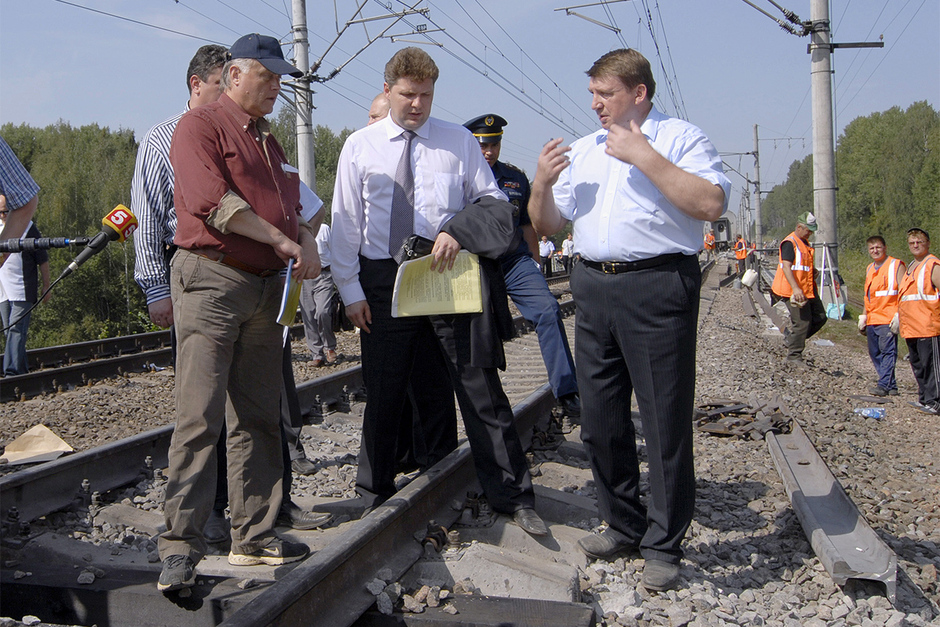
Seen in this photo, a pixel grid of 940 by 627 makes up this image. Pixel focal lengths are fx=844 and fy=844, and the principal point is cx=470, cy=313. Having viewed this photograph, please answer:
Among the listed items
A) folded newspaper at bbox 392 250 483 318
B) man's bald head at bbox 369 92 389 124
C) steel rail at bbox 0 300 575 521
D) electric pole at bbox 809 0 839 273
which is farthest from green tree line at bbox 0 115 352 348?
folded newspaper at bbox 392 250 483 318

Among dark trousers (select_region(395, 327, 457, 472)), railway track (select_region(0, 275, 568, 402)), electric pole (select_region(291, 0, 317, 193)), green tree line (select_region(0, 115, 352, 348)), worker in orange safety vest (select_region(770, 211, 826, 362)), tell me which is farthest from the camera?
green tree line (select_region(0, 115, 352, 348))

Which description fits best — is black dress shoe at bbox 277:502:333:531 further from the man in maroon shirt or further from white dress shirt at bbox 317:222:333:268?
white dress shirt at bbox 317:222:333:268

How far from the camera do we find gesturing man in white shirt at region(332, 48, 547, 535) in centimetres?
376

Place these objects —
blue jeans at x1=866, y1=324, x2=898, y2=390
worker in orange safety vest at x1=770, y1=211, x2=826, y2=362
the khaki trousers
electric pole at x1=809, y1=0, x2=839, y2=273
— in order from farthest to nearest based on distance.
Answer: electric pole at x1=809, y1=0, x2=839, y2=273 < worker in orange safety vest at x1=770, y1=211, x2=826, y2=362 < blue jeans at x1=866, y1=324, x2=898, y2=390 < the khaki trousers

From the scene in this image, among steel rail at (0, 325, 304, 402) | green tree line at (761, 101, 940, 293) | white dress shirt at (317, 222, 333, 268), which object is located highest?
green tree line at (761, 101, 940, 293)

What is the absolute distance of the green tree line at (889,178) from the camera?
75625mm

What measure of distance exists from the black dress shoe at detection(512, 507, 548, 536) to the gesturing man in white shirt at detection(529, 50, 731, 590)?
0.63ft

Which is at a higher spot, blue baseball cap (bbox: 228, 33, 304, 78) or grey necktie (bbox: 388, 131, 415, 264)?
blue baseball cap (bbox: 228, 33, 304, 78)

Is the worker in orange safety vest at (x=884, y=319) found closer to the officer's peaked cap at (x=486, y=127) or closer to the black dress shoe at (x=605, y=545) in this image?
the officer's peaked cap at (x=486, y=127)

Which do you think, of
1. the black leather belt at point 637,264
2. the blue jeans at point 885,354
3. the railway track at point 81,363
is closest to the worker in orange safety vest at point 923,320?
the blue jeans at point 885,354

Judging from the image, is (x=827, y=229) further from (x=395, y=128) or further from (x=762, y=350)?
(x=395, y=128)

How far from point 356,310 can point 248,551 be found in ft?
3.74

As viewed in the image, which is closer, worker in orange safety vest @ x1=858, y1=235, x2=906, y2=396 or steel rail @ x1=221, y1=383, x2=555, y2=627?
steel rail @ x1=221, y1=383, x2=555, y2=627

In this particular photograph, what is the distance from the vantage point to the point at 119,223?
325cm
